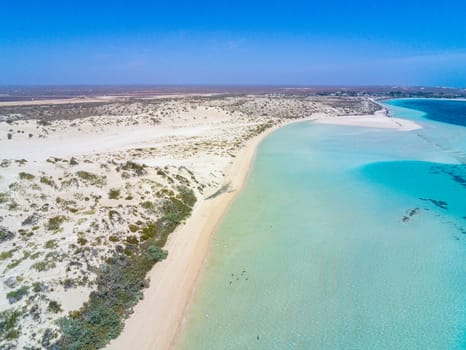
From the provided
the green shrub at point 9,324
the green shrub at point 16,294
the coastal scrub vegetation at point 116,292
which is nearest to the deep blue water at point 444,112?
the coastal scrub vegetation at point 116,292

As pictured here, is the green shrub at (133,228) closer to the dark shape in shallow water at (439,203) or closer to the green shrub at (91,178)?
the green shrub at (91,178)

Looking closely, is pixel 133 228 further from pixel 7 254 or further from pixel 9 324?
pixel 9 324

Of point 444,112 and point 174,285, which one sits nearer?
point 174,285

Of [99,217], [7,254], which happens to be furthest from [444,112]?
[7,254]

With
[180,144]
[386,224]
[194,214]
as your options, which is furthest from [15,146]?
[386,224]

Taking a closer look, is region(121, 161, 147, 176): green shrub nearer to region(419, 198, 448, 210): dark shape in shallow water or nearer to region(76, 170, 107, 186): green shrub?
region(76, 170, 107, 186): green shrub

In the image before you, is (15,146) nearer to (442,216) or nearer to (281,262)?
(281,262)
